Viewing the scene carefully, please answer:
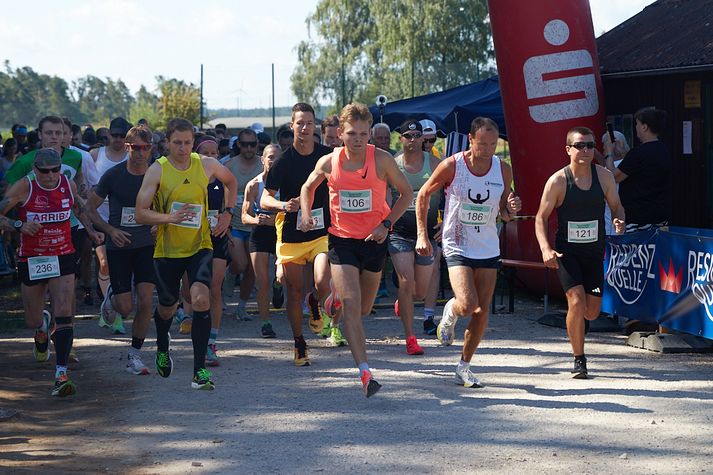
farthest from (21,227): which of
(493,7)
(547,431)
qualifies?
(493,7)

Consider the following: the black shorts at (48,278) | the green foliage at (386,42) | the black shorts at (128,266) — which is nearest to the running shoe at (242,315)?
the black shorts at (128,266)

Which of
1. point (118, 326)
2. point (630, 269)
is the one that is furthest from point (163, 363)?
point (630, 269)

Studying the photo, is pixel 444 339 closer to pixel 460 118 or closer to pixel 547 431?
pixel 547 431

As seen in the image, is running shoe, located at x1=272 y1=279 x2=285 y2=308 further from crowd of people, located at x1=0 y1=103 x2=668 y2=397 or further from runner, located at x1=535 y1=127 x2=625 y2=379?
runner, located at x1=535 y1=127 x2=625 y2=379

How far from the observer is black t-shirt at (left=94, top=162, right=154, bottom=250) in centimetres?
1014

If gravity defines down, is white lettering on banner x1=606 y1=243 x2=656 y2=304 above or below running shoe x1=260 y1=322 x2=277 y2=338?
above

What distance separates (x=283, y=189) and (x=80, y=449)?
3.25 metres

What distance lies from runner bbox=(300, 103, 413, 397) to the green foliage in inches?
1411

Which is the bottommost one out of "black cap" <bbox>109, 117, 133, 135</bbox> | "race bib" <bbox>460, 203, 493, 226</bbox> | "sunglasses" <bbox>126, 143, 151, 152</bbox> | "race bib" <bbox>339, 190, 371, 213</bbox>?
"race bib" <bbox>460, 203, 493, 226</bbox>

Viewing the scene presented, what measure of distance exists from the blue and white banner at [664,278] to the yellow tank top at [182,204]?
404 cm

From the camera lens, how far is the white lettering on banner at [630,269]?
10.7 metres

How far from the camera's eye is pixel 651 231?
1063 centimetres

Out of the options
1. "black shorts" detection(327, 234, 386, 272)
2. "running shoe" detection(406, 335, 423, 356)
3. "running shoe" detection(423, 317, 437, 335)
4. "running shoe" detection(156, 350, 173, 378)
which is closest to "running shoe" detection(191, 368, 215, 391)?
"running shoe" detection(156, 350, 173, 378)

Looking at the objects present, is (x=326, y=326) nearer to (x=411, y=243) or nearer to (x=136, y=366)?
(x=411, y=243)
